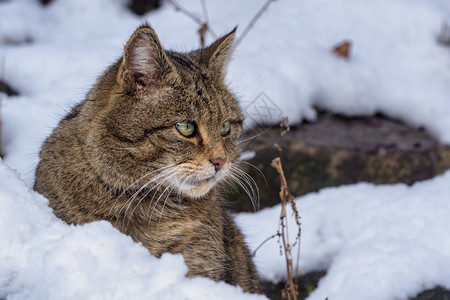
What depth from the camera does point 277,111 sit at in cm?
444

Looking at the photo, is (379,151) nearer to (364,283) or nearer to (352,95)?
(352,95)

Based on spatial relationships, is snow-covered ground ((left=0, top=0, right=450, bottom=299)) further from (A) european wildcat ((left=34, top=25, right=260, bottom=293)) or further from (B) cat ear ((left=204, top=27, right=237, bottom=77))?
(B) cat ear ((left=204, top=27, right=237, bottom=77))

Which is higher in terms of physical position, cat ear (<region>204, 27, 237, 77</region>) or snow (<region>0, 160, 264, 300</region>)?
cat ear (<region>204, 27, 237, 77</region>)

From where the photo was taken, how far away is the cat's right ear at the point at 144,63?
249 cm

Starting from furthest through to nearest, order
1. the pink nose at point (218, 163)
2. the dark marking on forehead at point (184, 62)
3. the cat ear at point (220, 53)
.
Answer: the cat ear at point (220, 53) → the dark marking on forehead at point (184, 62) → the pink nose at point (218, 163)

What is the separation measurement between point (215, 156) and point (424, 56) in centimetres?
348

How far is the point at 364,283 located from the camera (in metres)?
3.14

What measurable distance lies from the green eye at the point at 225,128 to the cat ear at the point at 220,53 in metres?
0.32

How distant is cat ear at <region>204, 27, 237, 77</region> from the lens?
115 inches

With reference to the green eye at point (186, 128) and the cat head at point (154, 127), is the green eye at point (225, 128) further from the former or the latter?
the green eye at point (186, 128)

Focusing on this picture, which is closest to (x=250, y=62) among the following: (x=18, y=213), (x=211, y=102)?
(x=211, y=102)

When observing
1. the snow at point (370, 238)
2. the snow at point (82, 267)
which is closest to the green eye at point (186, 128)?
the snow at point (82, 267)

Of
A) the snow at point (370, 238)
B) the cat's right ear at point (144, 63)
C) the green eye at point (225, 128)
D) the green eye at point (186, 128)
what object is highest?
the cat's right ear at point (144, 63)

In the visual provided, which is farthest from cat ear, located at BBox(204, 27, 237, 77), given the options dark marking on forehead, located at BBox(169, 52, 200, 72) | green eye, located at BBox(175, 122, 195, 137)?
green eye, located at BBox(175, 122, 195, 137)
